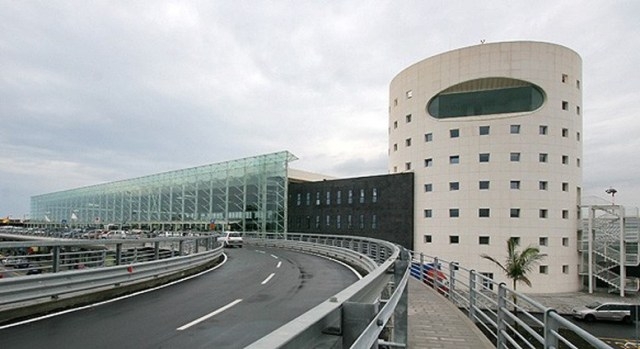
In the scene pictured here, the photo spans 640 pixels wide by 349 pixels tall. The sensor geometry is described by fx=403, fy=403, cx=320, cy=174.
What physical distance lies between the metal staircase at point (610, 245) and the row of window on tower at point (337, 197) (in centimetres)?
2296

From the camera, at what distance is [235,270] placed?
19062mm

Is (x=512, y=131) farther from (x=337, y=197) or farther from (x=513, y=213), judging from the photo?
(x=337, y=197)

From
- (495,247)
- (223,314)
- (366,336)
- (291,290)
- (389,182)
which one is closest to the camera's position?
(366,336)

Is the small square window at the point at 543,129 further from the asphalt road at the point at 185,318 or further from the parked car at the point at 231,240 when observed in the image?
the asphalt road at the point at 185,318

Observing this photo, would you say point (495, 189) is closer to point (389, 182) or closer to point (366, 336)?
point (389, 182)

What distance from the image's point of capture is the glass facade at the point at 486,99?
42.8 metres

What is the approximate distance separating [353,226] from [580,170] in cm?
2597

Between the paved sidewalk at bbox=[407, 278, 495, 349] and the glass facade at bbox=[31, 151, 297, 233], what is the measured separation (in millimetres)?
41009

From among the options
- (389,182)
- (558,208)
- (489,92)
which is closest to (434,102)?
(489,92)

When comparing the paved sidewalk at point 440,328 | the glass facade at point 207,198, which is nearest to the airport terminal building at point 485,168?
the glass facade at point 207,198

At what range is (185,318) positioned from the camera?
8930mm

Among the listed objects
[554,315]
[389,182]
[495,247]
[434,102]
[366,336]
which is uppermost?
[434,102]

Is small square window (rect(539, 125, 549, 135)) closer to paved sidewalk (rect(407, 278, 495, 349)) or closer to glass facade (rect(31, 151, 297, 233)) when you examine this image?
glass facade (rect(31, 151, 297, 233))

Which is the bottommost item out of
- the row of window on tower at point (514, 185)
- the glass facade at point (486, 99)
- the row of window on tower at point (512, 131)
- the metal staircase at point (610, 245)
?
the metal staircase at point (610, 245)
